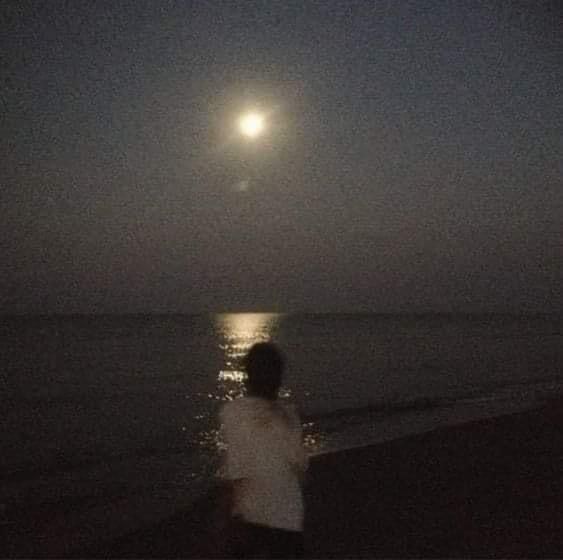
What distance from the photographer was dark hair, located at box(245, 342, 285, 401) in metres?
3.60

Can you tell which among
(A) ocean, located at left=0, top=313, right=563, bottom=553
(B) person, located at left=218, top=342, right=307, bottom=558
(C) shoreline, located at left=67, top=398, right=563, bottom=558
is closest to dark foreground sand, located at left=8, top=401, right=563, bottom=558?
(C) shoreline, located at left=67, top=398, right=563, bottom=558

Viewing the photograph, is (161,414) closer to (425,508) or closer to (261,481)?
(425,508)

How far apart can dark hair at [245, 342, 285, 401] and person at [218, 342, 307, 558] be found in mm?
47

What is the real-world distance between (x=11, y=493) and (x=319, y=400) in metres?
20.1

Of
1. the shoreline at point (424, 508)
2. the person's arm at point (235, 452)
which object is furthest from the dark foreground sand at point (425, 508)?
the person's arm at point (235, 452)

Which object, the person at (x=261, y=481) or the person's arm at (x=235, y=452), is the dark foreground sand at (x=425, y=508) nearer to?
the person at (x=261, y=481)

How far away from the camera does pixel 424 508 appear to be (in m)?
8.88

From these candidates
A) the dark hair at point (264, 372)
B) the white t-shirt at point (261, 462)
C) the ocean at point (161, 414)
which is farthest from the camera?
the ocean at point (161, 414)

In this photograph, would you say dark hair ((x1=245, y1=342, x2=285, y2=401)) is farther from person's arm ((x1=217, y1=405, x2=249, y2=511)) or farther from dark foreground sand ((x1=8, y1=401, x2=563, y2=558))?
dark foreground sand ((x1=8, y1=401, x2=563, y2=558))

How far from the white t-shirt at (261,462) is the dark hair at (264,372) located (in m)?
0.07

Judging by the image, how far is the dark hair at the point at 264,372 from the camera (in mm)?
Answer: 3604

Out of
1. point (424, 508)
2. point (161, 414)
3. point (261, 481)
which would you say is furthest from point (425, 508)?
point (161, 414)

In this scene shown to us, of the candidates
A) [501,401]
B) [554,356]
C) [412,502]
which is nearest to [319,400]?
[501,401]

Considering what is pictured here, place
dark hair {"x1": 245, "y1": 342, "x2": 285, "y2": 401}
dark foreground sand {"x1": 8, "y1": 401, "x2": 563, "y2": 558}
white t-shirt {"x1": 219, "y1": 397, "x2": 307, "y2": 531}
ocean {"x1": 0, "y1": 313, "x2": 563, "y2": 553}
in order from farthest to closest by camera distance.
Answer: ocean {"x1": 0, "y1": 313, "x2": 563, "y2": 553}
dark foreground sand {"x1": 8, "y1": 401, "x2": 563, "y2": 558}
dark hair {"x1": 245, "y1": 342, "x2": 285, "y2": 401}
white t-shirt {"x1": 219, "y1": 397, "x2": 307, "y2": 531}
